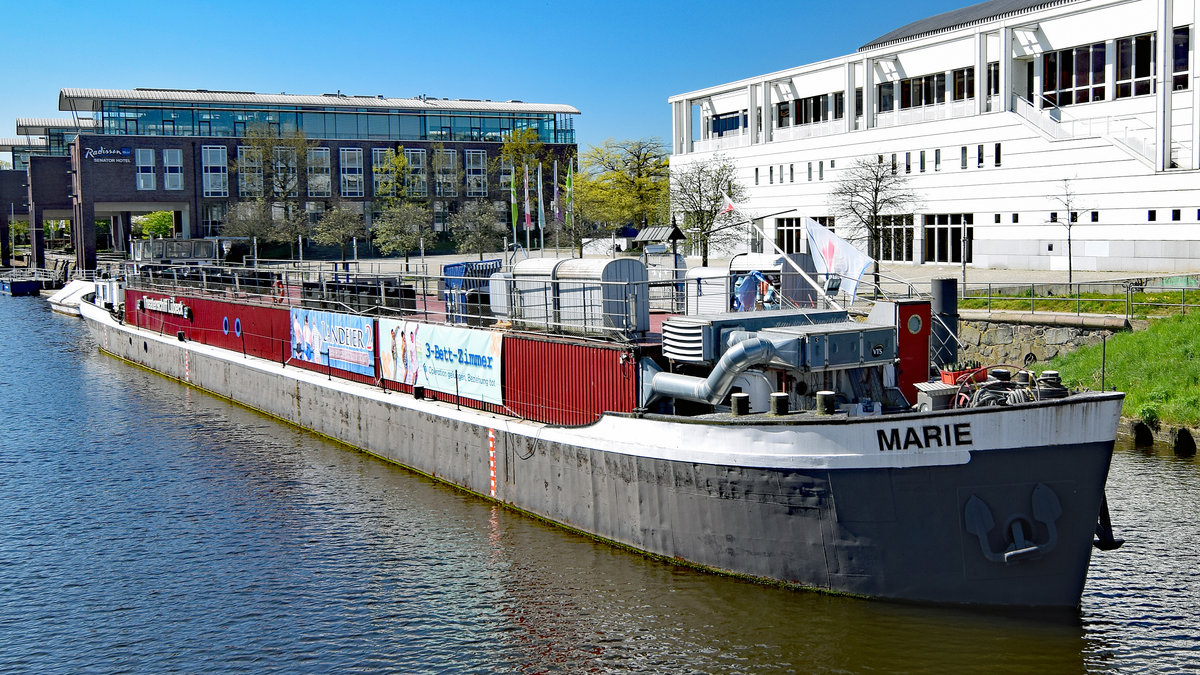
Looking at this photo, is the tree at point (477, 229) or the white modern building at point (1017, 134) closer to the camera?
the white modern building at point (1017, 134)

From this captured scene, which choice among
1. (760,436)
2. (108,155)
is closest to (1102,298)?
(760,436)

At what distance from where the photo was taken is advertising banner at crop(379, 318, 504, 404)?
80.6 ft

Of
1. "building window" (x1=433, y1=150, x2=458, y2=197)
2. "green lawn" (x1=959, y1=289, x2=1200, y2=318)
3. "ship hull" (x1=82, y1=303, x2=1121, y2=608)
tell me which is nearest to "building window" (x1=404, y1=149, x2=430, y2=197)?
"building window" (x1=433, y1=150, x2=458, y2=197)

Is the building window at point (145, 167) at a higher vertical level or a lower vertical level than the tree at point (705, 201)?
higher

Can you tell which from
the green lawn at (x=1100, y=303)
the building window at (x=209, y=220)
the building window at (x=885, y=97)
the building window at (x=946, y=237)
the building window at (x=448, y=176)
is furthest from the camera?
the building window at (x=448, y=176)

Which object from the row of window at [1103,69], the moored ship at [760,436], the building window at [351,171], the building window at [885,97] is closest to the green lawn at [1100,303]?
the row of window at [1103,69]

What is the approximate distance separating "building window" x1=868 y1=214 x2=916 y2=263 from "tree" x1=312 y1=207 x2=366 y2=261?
4760 cm

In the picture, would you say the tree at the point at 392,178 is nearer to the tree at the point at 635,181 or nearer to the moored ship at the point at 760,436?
the tree at the point at 635,181

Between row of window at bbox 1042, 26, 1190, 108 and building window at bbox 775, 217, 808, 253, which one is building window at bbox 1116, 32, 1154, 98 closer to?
row of window at bbox 1042, 26, 1190, 108

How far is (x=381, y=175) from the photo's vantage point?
103 m

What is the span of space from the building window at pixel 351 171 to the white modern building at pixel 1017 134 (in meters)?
49.2

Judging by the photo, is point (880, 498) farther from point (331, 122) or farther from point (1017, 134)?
point (331, 122)

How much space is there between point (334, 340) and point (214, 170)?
75.0 meters

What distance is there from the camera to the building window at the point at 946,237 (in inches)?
2151
